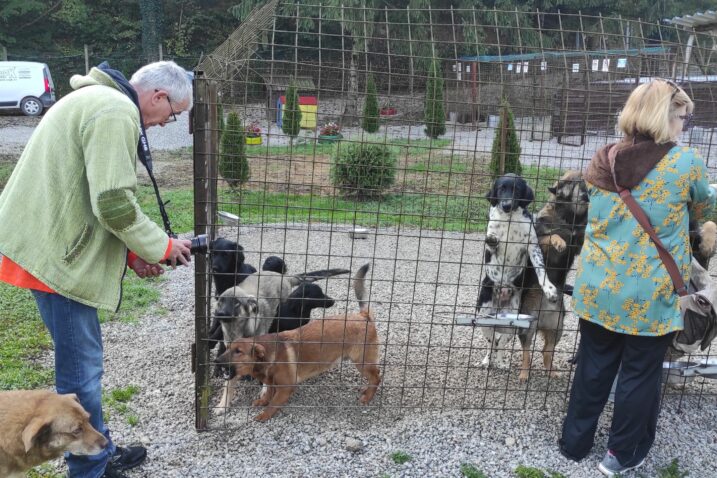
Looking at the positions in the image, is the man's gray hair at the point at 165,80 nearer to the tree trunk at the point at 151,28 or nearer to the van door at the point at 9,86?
the van door at the point at 9,86

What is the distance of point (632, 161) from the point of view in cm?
343

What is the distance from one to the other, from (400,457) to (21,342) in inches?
146

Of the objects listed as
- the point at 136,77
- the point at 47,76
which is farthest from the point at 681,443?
the point at 47,76

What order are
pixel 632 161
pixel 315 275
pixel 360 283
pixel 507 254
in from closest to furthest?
1. pixel 632 161
2. pixel 360 283
3. pixel 507 254
4. pixel 315 275

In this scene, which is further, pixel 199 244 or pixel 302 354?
pixel 302 354

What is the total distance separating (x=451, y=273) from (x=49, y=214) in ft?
22.1

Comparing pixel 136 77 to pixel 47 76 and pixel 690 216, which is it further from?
pixel 47 76

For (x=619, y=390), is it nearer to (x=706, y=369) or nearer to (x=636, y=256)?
(x=636, y=256)

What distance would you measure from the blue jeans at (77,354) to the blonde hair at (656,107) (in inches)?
124

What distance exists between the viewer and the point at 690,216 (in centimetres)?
377

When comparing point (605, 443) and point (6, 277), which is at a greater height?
point (6, 277)

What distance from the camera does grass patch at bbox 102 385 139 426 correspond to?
14.7 ft

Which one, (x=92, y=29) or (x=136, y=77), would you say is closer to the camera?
(x=136, y=77)

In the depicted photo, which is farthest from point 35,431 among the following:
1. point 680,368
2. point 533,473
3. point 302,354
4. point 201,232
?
point 680,368
